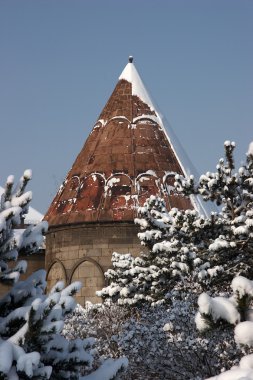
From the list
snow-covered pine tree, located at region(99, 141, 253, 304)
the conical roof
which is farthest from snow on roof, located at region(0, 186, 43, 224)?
snow-covered pine tree, located at region(99, 141, 253, 304)

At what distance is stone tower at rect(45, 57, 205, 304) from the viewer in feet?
68.6

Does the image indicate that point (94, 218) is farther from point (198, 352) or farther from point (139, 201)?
point (198, 352)

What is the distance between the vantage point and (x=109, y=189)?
2167cm

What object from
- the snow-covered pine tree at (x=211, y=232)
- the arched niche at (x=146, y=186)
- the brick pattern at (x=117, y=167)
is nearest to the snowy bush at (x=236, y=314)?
the snow-covered pine tree at (x=211, y=232)

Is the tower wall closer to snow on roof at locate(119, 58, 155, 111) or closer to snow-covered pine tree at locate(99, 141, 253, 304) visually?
snow on roof at locate(119, 58, 155, 111)

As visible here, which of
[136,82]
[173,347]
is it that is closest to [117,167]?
[136,82]

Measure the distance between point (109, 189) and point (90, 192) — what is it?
0.66m

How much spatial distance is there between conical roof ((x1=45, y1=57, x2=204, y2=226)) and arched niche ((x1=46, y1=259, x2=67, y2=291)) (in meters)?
1.33

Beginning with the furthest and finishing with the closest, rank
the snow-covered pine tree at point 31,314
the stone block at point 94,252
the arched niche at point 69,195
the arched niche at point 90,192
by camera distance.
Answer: the arched niche at point 69,195
the arched niche at point 90,192
the stone block at point 94,252
the snow-covered pine tree at point 31,314

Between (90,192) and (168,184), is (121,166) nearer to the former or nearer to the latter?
(90,192)

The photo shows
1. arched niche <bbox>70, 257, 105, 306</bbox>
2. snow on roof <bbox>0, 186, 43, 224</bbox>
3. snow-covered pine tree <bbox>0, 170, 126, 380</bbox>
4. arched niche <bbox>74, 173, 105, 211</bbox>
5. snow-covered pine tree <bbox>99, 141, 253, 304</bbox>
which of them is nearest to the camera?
snow-covered pine tree <bbox>0, 170, 126, 380</bbox>

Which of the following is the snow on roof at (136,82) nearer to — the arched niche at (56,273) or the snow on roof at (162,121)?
the snow on roof at (162,121)

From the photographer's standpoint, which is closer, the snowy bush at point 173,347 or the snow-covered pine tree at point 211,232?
the snowy bush at point 173,347

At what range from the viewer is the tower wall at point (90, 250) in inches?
813
